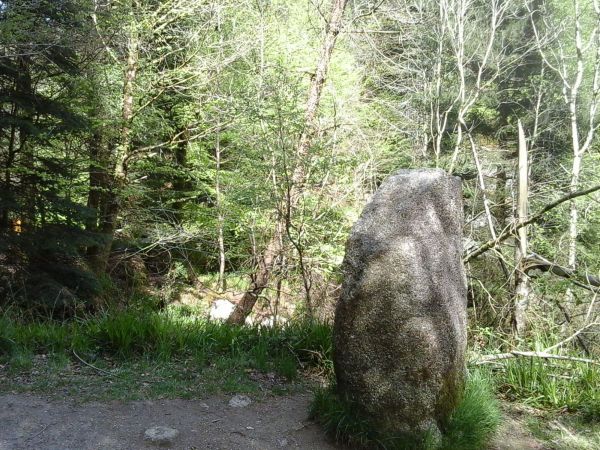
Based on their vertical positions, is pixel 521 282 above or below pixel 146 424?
above

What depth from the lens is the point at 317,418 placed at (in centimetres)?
388

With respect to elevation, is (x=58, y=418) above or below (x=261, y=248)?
below

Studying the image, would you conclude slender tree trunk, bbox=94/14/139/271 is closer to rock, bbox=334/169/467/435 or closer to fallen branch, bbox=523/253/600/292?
rock, bbox=334/169/467/435

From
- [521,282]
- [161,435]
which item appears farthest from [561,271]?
[161,435]

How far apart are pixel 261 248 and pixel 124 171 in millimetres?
3717

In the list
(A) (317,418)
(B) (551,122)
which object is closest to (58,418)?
(A) (317,418)

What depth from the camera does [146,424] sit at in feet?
12.2

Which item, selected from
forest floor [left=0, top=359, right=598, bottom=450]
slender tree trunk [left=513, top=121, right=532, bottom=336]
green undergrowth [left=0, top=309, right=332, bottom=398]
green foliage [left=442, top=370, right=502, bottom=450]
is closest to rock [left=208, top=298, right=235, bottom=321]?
green undergrowth [left=0, top=309, right=332, bottom=398]

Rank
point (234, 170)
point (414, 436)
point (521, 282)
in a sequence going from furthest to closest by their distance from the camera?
point (234, 170), point (521, 282), point (414, 436)

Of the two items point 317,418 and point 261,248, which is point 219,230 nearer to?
point 261,248

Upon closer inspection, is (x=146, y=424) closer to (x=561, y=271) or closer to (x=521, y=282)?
(x=521, y=282)

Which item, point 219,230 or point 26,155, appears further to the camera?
point 219,230

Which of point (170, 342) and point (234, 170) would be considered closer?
point (170, 342)

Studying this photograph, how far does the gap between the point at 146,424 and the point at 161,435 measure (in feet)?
0.74
